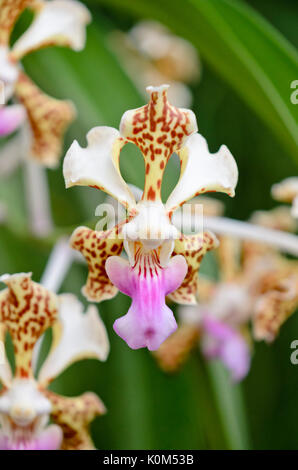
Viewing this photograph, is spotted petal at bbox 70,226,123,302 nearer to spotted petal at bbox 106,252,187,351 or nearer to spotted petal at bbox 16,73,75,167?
spotted petal at bbox 106,252,187,351

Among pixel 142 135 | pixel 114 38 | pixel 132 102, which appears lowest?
pixel 142 135

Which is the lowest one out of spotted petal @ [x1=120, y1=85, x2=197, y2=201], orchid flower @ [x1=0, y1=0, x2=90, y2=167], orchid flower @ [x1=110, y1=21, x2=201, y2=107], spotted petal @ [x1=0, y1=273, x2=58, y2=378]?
spotted petal @ [x1=0, y1=273, x2=58, y2=378]

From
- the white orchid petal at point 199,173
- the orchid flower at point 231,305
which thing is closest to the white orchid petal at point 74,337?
the white orchid petal at point 199,173

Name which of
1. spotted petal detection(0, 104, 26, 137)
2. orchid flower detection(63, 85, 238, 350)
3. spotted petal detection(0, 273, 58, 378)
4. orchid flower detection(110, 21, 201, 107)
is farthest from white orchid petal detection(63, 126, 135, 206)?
orchid flower detection(110, 21, 201, 107)

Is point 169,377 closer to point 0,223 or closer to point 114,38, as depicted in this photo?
point 0,223

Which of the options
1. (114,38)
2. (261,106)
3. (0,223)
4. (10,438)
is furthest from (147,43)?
(10,438)

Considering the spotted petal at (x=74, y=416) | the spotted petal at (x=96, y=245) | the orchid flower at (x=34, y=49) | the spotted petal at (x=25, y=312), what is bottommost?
the spotted petal at (x=74, y=416)

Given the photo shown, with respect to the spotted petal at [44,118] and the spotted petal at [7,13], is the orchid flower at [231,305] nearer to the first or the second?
the spotted petal at [44,118]
